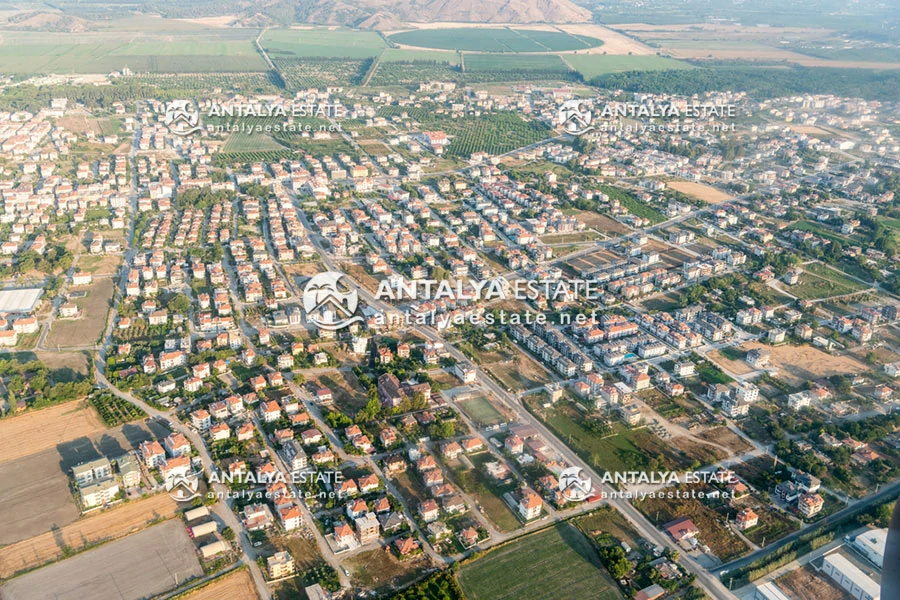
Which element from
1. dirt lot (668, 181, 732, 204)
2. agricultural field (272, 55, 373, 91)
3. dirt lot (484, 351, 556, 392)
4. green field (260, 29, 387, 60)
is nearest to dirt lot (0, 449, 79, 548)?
dirt lot (484, 351, 556, 392)

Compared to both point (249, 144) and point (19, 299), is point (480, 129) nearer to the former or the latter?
point (249, 144)

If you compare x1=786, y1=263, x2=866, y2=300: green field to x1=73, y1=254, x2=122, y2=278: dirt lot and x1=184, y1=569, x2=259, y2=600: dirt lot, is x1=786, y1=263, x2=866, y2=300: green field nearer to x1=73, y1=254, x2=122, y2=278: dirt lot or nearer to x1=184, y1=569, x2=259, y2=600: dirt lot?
x1=184, y1=569, x2=259, y2=600: dirt lot

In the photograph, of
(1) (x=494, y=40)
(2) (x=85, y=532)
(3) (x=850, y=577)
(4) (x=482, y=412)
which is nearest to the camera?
(3) (x=850, y=577)

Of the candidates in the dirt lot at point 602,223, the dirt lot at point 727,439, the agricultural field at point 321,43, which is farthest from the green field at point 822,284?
the agricultural field at point 321,43

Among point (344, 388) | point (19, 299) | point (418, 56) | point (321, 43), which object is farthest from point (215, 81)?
point (344, 388)

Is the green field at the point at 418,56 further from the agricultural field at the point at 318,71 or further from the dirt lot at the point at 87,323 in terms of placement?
the dirt lot at the point at 87,323
